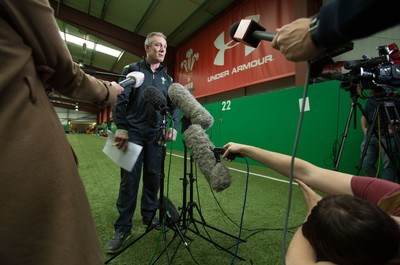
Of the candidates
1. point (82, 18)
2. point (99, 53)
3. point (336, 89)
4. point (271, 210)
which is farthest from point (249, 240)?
point (99, 53)

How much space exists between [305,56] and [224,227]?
1483 millimetres

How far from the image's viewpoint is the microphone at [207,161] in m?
0.97

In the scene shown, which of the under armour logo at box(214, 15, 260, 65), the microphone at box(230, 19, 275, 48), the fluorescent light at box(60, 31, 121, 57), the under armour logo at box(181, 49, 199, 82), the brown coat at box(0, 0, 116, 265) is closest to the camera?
the brown coat at box(0, 0, 116, 265)

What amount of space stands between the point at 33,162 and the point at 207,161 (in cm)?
65

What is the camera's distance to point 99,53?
993 cm

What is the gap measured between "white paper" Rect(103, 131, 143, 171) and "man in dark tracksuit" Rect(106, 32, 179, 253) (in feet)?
0.86

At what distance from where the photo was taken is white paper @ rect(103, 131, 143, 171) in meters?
1.15

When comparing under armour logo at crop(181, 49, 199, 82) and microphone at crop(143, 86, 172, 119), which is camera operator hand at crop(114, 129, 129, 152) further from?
under armour logo at crop(181, 49, 199, 82)

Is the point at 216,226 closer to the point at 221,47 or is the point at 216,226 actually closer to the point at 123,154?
the point at 123,154

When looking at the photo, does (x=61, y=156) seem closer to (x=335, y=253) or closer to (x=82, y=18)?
(x=335, y=253)

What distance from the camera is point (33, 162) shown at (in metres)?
0.46

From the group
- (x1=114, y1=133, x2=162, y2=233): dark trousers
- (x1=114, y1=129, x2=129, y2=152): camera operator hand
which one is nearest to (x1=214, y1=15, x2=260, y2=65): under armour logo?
(x1=114, y1=133, x2=162, y2=233): dark trousers

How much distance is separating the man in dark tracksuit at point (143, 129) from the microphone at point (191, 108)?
303mm

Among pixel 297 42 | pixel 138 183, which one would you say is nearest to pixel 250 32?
pixel 297 42
